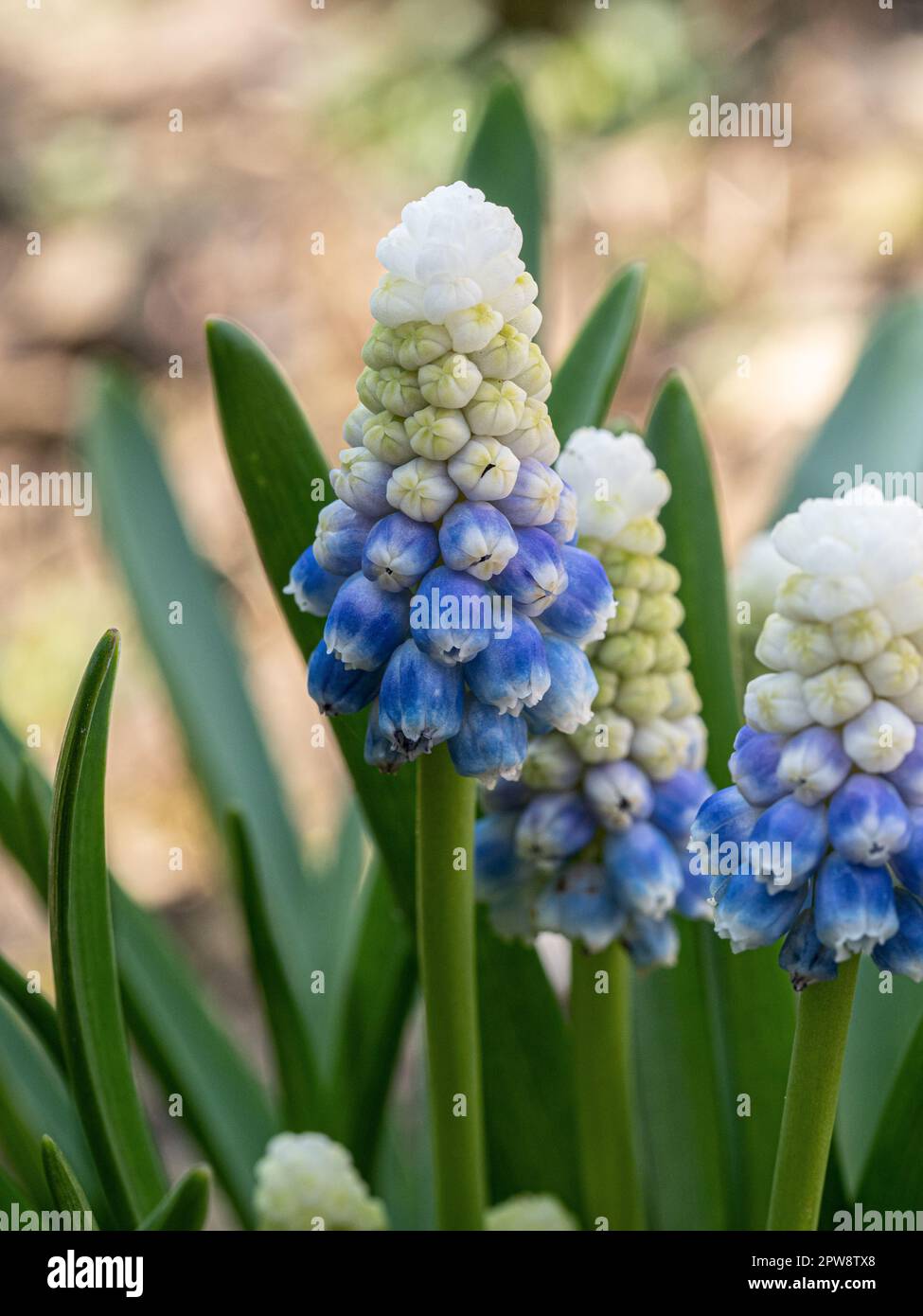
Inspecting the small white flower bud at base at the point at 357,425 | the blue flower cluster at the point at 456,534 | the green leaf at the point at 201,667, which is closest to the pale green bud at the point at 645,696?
the blue flower cluster at the point at 456,534

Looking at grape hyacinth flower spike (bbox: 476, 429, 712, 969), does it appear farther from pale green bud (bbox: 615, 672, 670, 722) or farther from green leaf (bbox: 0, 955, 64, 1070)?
green leaf (bbox: 0, 955, 64, 1070)

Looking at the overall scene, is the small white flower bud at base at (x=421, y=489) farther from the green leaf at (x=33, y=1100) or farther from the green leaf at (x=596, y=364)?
the green leaf at (x=33, y=1100)

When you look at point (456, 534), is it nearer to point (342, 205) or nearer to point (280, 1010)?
point (280, 1010)

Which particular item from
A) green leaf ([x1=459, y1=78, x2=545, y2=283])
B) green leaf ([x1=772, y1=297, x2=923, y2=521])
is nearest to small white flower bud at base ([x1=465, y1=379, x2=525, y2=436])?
green leaf ([x1=459, y1=78, x2=545, y2=283])

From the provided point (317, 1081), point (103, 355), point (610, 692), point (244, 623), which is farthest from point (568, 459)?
point (103, 355)

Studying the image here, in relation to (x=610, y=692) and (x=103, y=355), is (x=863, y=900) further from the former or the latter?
(x=103, y=355)

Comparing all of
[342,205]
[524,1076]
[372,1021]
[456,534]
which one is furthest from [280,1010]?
[342,205]
